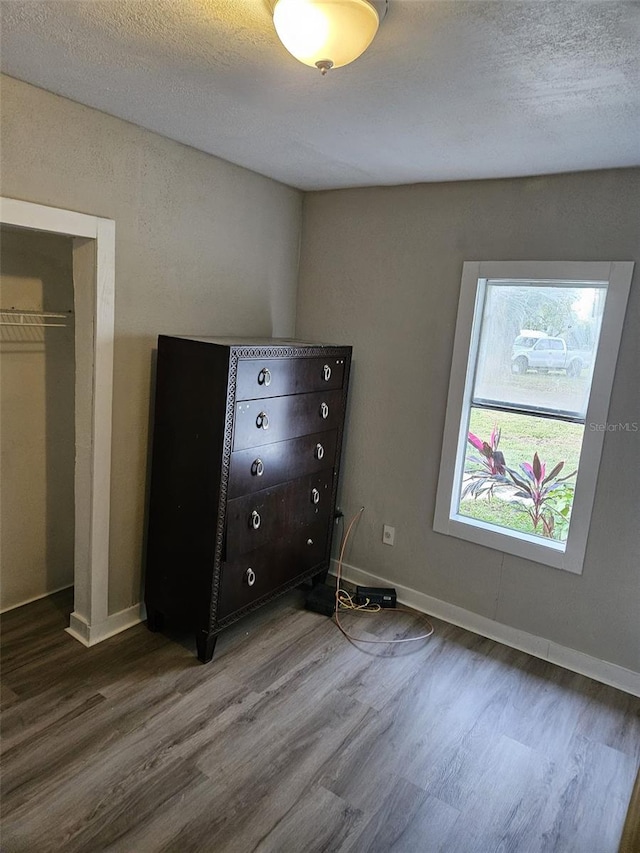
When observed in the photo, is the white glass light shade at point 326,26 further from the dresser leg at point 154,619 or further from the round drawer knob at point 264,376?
the dresser leg at point 154,619

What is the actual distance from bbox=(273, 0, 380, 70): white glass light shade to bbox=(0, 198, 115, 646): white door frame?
1.25 m

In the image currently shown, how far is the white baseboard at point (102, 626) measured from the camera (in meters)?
2.61

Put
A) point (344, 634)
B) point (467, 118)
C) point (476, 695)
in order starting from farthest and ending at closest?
point (344, 634)
point (476, 695)
point (467, 118)

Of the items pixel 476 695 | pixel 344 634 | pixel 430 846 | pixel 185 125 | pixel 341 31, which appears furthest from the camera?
Answer: pixel 344 634

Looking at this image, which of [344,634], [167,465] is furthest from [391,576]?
[167,465]

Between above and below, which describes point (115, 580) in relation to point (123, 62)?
below

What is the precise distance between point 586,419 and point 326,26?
1.97 meters

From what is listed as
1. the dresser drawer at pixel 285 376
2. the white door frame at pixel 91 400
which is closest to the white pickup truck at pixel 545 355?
the dresser drawer at pixel 285 376

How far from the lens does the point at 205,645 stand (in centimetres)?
251

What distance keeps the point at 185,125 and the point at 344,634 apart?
249 cm

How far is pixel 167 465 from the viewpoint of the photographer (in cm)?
260

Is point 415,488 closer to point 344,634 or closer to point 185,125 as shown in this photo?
point 344,634

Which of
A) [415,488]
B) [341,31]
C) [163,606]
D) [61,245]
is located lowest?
[163,606]

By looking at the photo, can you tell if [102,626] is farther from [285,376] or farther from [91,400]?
[285,376]
